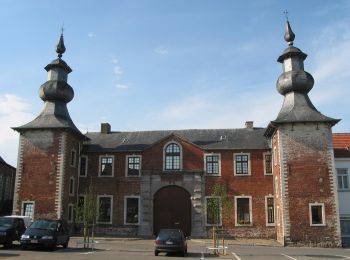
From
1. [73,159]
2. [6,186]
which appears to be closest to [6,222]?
[73,159]

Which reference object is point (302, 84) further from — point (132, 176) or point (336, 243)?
point (132, 176)

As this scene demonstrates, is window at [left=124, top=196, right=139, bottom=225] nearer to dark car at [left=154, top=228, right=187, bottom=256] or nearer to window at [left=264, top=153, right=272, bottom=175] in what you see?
window at [left=264, top=153, right=272, bottom=175]

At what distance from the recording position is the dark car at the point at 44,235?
702 inches

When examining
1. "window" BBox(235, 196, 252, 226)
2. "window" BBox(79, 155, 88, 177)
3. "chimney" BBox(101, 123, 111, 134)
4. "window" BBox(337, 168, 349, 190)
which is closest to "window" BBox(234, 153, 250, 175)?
"window" BBox(235, 196, 252, 226)

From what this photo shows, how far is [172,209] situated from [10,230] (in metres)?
14.3

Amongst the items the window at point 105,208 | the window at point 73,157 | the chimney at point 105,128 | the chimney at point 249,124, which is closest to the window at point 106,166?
the window at point 105,208

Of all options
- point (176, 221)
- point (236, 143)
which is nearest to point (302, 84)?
point (236, 143)

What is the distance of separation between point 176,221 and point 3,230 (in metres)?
14.6

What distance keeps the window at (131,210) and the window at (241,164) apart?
25.8 ft

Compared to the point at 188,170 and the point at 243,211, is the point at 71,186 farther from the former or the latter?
the point at 243,211

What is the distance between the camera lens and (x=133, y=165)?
106 feet

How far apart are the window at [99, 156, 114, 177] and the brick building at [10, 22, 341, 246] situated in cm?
8

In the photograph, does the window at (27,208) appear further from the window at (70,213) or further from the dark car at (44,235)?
the dark car at (44,235)

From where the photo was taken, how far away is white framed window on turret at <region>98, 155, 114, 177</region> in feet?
107
